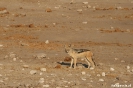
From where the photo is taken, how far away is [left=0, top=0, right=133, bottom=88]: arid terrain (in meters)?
13.3

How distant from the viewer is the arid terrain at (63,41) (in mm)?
13281

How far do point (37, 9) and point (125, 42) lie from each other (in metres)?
12.9

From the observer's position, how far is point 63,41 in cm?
2280

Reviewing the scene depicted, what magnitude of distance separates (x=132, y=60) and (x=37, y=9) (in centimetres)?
1759

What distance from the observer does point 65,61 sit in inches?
675

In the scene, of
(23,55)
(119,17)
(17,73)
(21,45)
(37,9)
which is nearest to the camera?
(17,73)

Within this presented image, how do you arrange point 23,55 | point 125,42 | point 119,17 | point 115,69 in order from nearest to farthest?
point 115,69 → point 23,55 → point 125,42 → point 119,17

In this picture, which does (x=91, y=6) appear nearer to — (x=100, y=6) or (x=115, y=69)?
(x=100, y=6)

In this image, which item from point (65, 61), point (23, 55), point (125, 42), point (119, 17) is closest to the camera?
point (65, 61)

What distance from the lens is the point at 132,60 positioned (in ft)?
58.6

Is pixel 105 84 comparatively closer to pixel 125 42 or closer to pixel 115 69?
pixel 115 69

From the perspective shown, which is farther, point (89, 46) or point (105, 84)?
point (89, 46)

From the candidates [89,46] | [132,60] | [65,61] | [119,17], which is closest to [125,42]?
[89,46]

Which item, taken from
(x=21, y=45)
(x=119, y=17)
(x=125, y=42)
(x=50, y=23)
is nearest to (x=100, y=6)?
(x=119, y=17)
